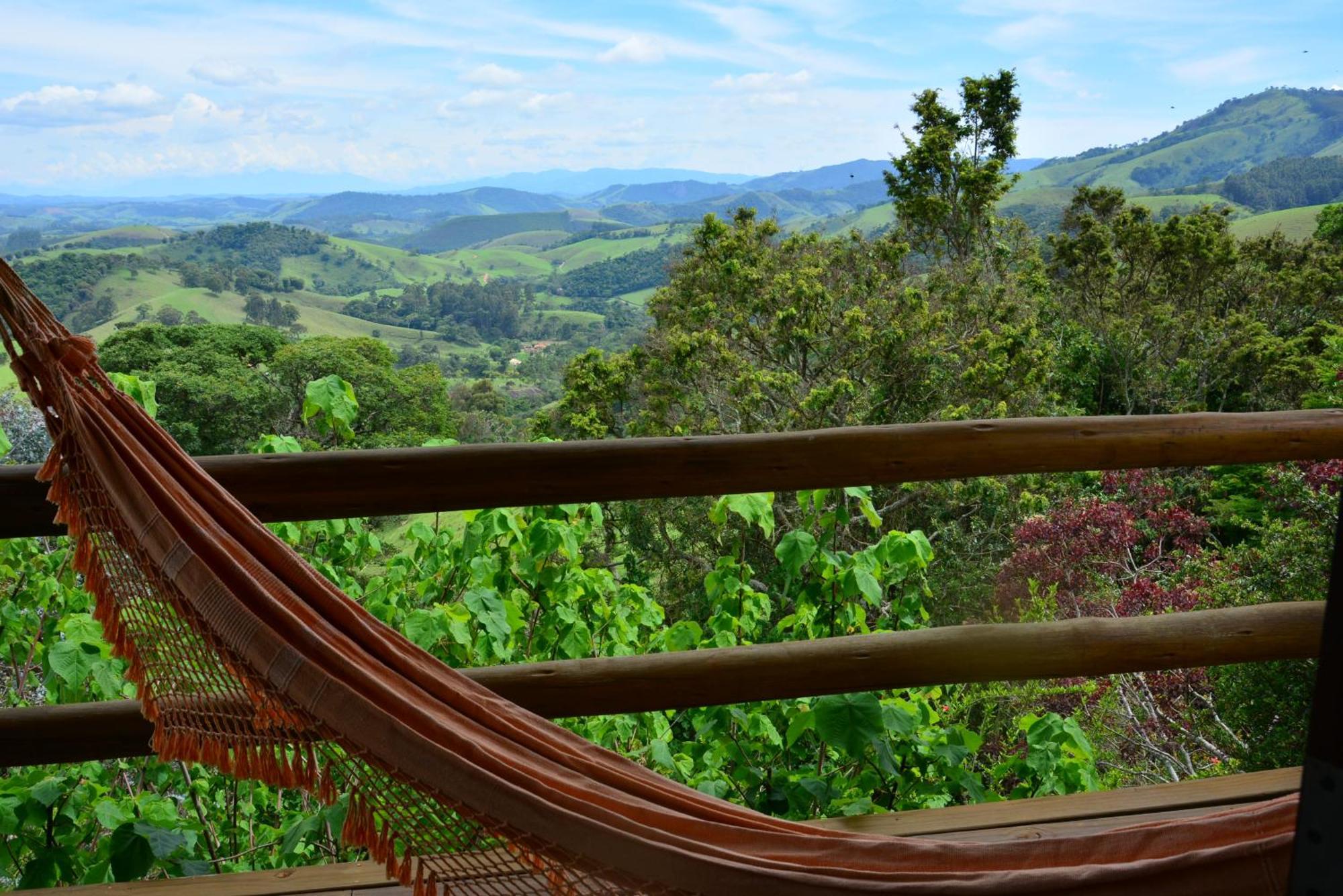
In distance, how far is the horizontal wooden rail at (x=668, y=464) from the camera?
4.24 feet

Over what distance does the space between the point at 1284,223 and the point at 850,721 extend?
13.3 metres

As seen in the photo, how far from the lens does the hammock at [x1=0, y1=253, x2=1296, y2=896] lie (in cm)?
76

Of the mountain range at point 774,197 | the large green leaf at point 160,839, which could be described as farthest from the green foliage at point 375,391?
the large green leaf at point 160,839

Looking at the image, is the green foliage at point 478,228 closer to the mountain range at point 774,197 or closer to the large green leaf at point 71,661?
the mountain range at point 774,197

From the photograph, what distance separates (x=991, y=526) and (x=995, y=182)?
346 centimetres

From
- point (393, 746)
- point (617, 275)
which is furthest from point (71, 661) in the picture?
point (617, 275)

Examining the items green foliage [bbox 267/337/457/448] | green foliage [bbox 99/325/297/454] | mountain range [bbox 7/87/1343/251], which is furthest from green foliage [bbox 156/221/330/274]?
green foliage [bbox 267/337/457/448]

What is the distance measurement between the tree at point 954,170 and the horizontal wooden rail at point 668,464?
836 cm

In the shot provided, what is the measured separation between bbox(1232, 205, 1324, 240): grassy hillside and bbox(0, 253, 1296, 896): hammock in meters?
12.3

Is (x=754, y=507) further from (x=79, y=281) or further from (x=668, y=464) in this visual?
(x=79, y=281)

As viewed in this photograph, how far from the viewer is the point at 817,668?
1379 mm

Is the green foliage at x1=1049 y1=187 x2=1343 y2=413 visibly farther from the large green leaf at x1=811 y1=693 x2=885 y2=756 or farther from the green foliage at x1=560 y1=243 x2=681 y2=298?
the green foliage at x1=560 y1=243 x2=681 y2=298

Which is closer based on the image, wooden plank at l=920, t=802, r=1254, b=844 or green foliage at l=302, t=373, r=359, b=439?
wooden plank at l=920, t=802, r=1254, b=844

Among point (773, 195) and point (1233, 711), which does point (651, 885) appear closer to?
point (1233, 711)
